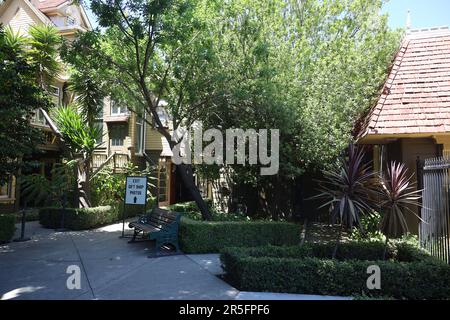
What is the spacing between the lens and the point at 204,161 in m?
11.3

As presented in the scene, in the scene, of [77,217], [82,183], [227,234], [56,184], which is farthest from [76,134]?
[227,234]

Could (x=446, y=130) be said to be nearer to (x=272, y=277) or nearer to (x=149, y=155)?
(x=272, y=277)

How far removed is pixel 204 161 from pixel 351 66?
5878 millimetres

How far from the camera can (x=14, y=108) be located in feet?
27.8

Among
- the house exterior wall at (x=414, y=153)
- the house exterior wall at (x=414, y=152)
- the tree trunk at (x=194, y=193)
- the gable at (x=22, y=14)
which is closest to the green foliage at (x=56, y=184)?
Result: the tree trunk at (x=194, y=193)

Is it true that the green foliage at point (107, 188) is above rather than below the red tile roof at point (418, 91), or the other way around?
below

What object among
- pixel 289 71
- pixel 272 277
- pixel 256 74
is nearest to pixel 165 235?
pixel 272 277

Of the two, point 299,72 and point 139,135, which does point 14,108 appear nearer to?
point 299,72

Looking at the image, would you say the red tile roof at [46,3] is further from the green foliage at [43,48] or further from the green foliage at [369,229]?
the green foliage at [369,229]

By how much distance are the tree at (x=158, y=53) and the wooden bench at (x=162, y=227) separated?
1244mm

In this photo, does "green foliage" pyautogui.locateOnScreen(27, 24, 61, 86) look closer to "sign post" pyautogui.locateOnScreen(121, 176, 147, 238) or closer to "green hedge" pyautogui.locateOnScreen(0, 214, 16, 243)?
"green hedge" pyautogui.locateOnScreen(0, 214, 16, 243)

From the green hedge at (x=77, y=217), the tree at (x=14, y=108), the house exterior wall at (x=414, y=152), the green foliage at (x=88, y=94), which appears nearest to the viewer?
the tree at (x=14, y=108)

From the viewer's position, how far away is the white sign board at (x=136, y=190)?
10367mm
